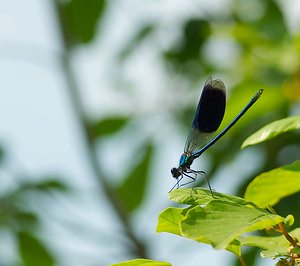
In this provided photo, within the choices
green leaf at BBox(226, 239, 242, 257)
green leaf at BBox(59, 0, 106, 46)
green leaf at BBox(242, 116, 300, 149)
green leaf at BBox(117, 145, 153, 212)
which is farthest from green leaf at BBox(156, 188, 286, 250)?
green leaf at BBox(59, 0, 106, 46)

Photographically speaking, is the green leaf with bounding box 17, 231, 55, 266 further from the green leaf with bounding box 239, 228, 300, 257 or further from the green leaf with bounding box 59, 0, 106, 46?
the green leaf with bounding box 239, 228, 300, 257

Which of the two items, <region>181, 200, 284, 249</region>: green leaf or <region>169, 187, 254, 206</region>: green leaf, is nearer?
<region>181, 200, 284, 249</region>: green leaf

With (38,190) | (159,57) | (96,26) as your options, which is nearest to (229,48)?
(159,57)

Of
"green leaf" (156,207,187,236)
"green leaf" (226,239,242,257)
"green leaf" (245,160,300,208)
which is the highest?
"green leaf" (245,160,300,208)

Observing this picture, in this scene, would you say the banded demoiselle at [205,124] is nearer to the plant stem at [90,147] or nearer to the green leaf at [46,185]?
the plant stem at [90,147]

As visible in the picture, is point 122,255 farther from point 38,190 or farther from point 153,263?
point 153,263

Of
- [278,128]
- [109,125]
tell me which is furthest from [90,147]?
[278,128]

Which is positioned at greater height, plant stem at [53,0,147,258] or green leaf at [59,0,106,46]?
green leaf at [59,0,106,46]

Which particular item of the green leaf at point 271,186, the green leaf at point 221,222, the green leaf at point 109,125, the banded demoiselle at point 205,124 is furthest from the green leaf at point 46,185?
the green leaf at point 221,222
